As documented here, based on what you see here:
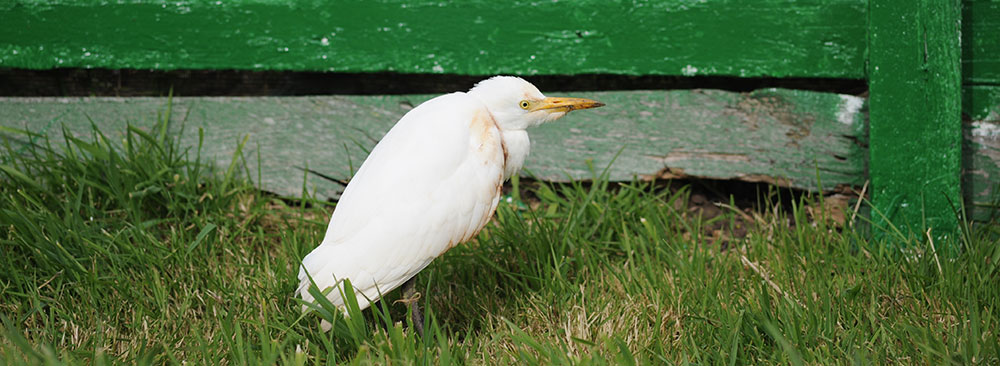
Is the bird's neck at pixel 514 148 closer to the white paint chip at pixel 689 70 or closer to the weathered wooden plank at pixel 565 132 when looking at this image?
the weathered wooden plank at pixel 565 132

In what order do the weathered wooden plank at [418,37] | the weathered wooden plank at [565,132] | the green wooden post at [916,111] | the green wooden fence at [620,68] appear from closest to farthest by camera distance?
the green wooden post at [916,111] < the green wooden fence at [620,68] < the weathered wooden plank at [418,37] < the weathered wooden plank at [565,132]

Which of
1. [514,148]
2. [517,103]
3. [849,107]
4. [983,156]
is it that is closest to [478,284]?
[514,148]

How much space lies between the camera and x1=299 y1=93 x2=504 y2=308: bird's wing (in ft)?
6.40

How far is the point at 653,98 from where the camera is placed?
2.98m

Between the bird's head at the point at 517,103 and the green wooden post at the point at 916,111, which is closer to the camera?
the bird's head at the point at 517,103

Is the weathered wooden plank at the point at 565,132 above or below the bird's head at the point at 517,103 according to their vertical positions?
below

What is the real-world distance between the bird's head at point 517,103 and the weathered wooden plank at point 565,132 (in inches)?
34.8

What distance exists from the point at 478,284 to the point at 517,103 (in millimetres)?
742

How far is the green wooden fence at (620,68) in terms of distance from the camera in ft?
8.93

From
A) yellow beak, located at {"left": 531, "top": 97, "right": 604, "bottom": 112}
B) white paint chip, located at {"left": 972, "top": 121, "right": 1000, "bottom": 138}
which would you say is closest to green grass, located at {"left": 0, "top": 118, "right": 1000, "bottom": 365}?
white paint chip, located at {"left": 972, "top": 121, "right": 1000, "bottom": 138}

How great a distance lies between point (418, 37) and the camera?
2916mm

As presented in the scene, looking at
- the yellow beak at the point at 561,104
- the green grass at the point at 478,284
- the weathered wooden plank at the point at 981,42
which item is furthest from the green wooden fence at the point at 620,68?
the yellow beak at the point at 561,104

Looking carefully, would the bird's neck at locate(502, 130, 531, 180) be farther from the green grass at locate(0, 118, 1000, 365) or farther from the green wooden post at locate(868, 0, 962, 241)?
the green wooden post at locate(868, 0, 962, 241)

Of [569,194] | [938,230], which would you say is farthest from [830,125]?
[569,194]
